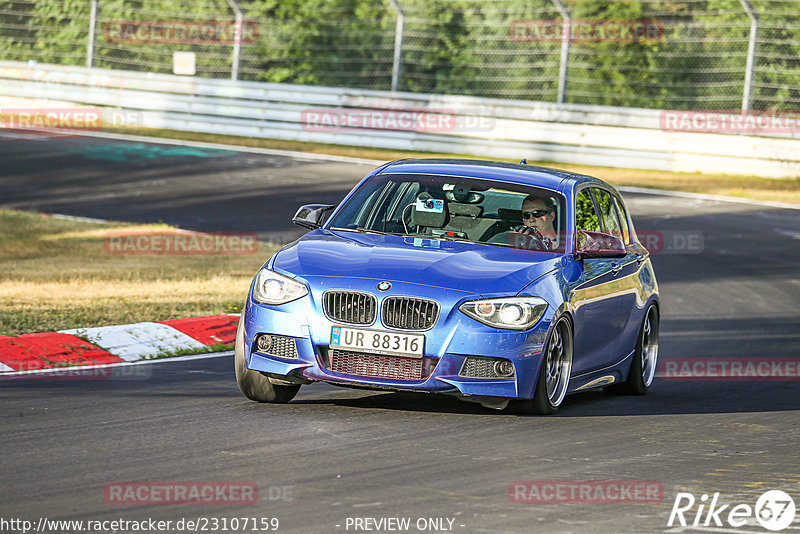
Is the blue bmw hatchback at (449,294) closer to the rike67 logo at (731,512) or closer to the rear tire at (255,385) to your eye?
the rear tire at (255,385)

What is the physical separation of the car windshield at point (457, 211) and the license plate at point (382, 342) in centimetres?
131

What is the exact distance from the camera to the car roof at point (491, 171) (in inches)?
368

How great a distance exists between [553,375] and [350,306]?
1414 mm

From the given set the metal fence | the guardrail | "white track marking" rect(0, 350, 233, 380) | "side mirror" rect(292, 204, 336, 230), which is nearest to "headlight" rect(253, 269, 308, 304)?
"side mirror" rect(292, 204, 336, 230)

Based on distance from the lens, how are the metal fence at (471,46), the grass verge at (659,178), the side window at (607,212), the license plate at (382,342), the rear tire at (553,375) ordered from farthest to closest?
the metal fence at (471,46), the grass verge at (659,178), the side window at (607,212), the rear tire at (553,375), the license plate at (382,342)

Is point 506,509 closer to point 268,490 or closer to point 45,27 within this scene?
point 268,490

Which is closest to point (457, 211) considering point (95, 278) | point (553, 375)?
point (553, 375)

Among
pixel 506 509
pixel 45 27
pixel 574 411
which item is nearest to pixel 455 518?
pixel 506 509

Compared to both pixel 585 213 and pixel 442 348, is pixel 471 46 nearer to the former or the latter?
pixel 585 213

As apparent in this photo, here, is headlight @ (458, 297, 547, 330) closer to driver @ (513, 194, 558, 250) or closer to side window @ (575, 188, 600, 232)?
driver @ (513, 194, 558, 250)

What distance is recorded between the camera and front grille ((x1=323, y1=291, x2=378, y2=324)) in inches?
307

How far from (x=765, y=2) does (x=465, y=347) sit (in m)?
20.3

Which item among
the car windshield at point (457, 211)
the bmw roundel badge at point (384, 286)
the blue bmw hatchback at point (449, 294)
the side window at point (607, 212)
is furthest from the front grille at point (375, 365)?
the side window at point (607, 212)

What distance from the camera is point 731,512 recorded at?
606 centimetres
